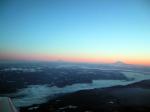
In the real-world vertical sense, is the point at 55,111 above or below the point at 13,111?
below

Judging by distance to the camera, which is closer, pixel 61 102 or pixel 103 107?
pixel 103 107

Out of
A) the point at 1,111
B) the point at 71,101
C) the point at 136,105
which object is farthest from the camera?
the point at 71,101

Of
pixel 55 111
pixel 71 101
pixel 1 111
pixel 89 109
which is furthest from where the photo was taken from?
pixel 71 101

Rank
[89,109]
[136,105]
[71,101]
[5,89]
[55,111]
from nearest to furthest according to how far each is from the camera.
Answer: [55,111], [89,109], [136,105], [71,101], [5,89]

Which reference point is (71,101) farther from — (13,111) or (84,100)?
(13,111)

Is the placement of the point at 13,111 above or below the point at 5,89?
above

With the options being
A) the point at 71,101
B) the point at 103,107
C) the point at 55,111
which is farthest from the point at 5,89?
the point at 103,107

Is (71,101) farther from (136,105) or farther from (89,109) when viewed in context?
(136,105)

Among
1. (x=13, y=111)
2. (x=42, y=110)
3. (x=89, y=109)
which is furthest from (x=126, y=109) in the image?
(x=13, y=111)

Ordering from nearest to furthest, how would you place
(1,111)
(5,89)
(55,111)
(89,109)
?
(1,111)
(55,111)
(89,109)
(5,89)
